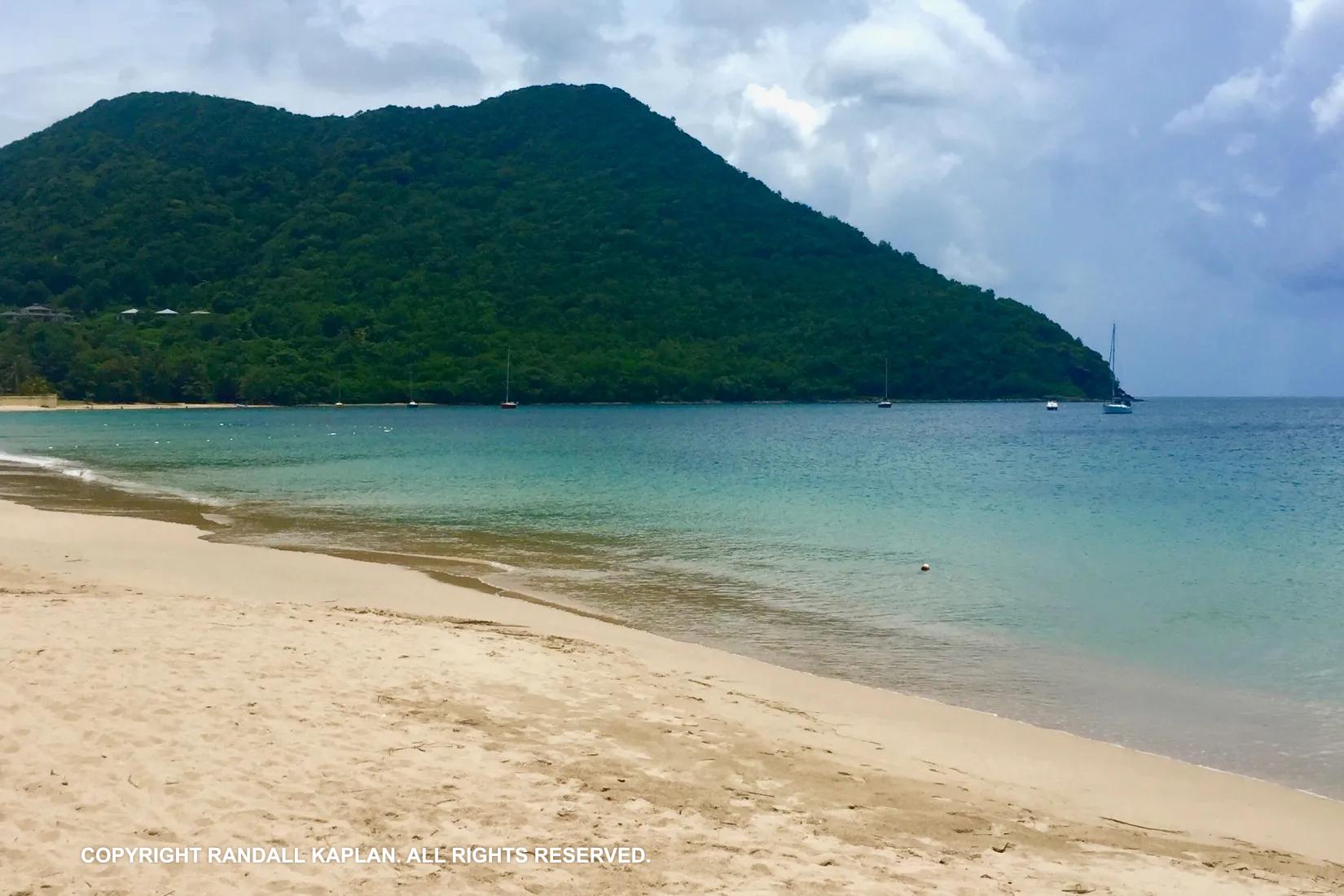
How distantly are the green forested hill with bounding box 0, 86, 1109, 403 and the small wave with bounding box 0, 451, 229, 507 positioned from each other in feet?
224

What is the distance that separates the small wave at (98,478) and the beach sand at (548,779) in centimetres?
1857

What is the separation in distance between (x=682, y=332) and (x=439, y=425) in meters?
44.3

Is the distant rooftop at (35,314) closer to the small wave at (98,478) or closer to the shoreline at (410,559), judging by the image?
the small wave at (98,478)

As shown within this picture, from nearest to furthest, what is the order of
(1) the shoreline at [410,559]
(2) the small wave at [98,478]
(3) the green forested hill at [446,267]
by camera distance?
1. (1) the shoreline at [410,559]
2. (2) the small wave at [98,478]
3. (3) the green forested hill at [446,267]

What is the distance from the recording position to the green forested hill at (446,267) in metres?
109

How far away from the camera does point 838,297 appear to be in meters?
122

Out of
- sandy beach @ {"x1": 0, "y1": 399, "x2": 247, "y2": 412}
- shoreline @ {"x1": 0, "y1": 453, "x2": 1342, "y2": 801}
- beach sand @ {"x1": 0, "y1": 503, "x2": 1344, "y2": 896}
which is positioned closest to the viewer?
beach sand @ {"x1": 0, "y1": 503, "x2": 1344, "y2": 896}

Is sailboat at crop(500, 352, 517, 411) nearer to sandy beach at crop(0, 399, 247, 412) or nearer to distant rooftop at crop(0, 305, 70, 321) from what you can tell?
sandy beach at crop(0, 399, 247, 412)

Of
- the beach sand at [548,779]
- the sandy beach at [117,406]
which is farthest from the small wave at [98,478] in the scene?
the sandy beach at [117,406]

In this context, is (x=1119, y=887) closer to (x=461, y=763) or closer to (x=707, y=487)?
(x=461, y=763)

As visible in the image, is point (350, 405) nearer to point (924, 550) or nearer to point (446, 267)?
point (446, 267)

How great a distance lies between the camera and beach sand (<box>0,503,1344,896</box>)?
16.3 feet

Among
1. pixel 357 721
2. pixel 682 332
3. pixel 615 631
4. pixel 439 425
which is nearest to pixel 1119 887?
pixel 357 721

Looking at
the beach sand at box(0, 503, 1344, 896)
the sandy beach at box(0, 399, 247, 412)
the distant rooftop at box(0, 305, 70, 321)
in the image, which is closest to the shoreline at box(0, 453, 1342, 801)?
the beach sand at box(0, 503, 1344, 896)
